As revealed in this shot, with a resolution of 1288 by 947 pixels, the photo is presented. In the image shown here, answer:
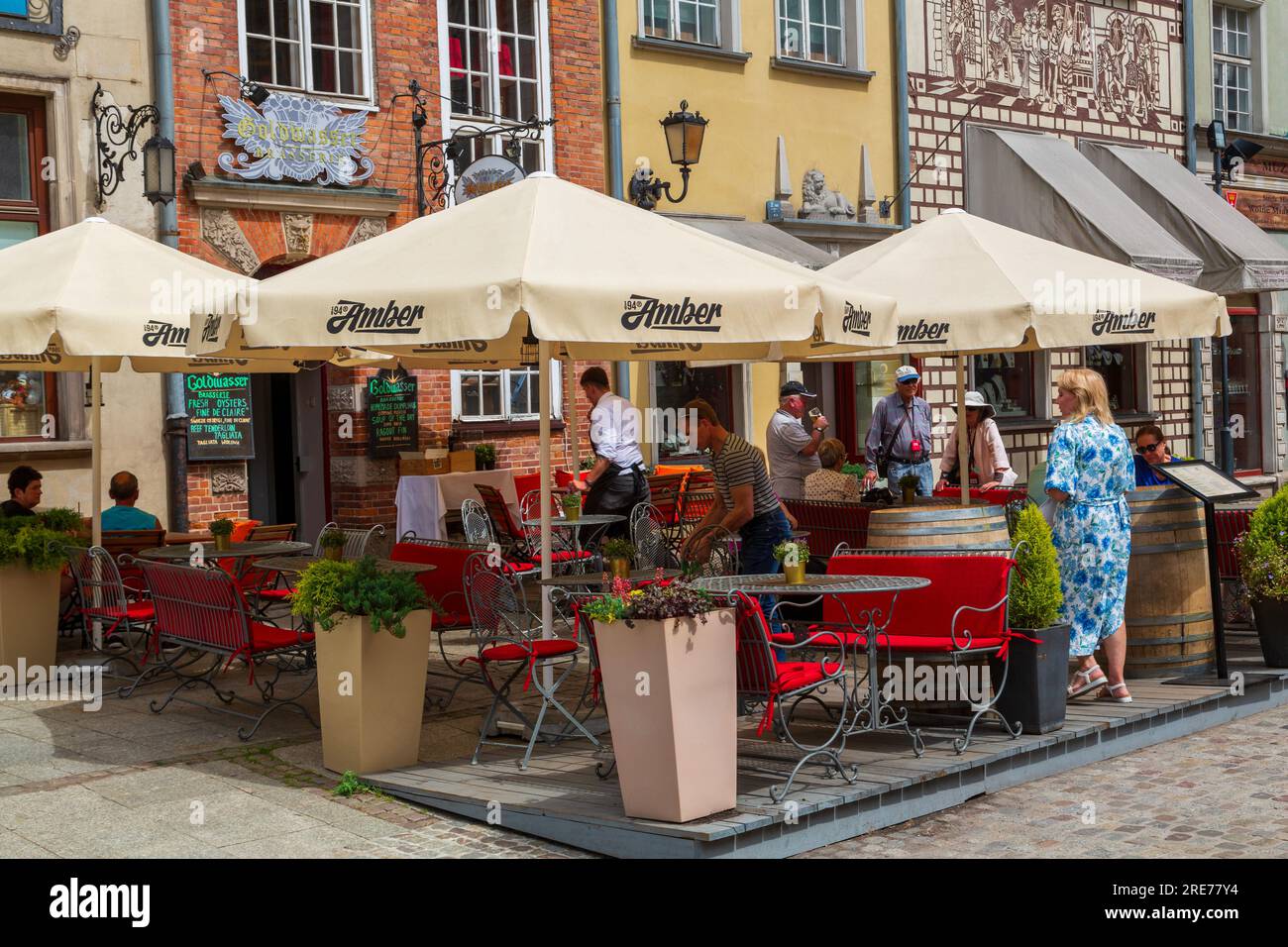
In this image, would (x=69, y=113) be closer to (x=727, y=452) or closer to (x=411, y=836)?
(x=727, y=452)

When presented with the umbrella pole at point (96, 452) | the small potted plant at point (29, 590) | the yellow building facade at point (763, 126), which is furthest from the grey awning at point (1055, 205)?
the small potted plant at point (29, 590)

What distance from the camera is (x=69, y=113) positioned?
514 inches

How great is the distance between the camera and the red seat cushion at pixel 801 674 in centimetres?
688

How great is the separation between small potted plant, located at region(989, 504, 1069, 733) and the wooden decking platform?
0.13m

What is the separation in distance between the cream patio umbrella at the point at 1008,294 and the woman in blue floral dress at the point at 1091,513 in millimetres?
958

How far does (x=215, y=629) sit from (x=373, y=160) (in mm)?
7242

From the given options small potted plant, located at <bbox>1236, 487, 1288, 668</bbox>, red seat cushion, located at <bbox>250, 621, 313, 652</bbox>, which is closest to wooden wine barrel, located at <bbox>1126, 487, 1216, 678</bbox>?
small potted plant, located at <bbox>1236, 487, 1288, 668</bbox>

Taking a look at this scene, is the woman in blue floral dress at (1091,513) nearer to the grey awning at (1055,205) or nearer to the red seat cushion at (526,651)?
the red seat cushion at (526,651)

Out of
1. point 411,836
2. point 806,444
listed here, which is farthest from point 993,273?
point 411,836

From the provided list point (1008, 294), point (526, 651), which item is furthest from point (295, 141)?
point (526, 651)

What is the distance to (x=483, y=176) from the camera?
15.3 metres

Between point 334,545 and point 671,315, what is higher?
point 671,315

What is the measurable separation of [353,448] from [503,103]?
399 centimetres

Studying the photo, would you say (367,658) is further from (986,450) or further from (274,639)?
(986,450)
